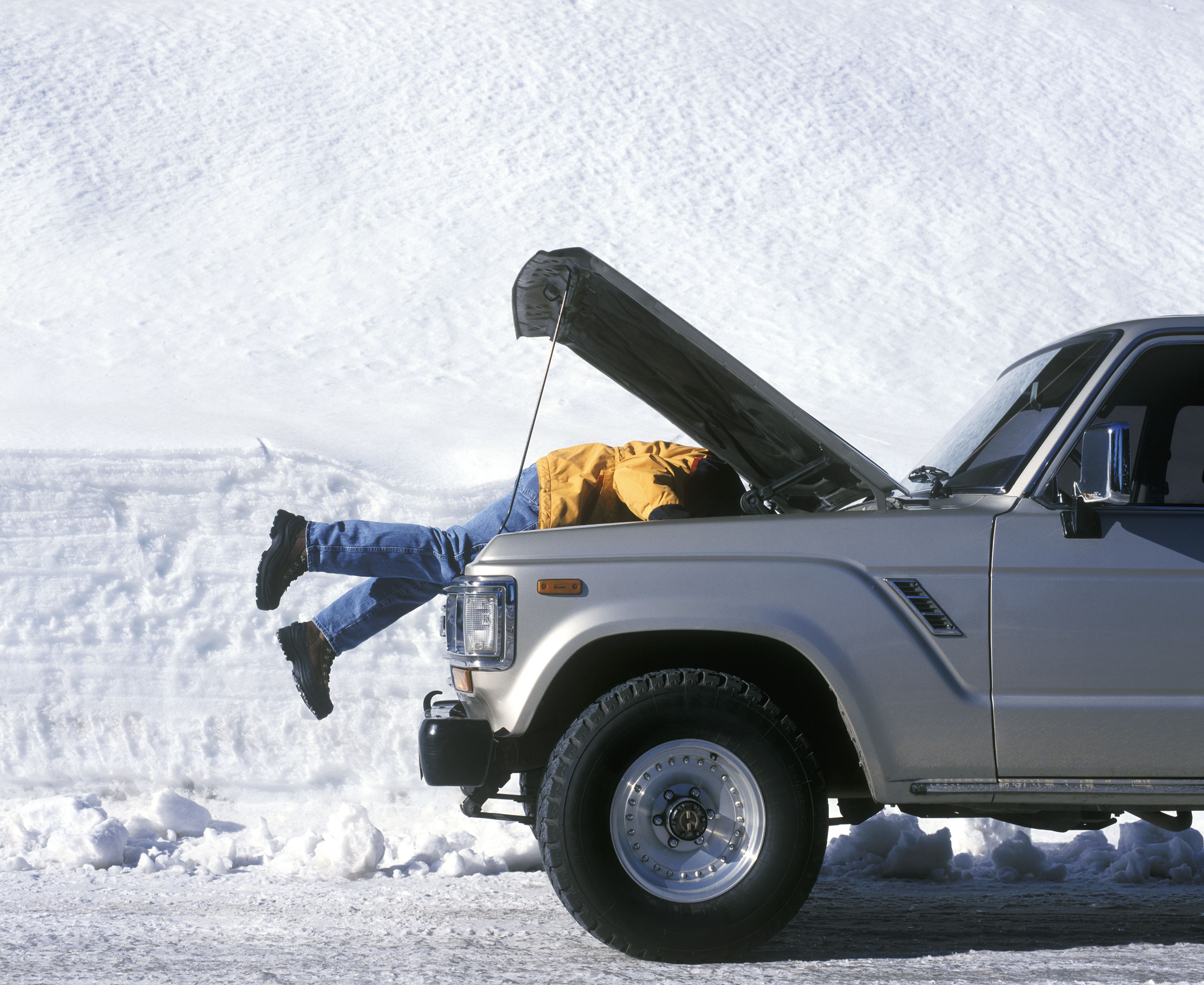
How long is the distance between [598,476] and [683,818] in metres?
1.63

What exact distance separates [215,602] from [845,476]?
5.31 m

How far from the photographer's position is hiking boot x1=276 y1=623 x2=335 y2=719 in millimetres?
5398

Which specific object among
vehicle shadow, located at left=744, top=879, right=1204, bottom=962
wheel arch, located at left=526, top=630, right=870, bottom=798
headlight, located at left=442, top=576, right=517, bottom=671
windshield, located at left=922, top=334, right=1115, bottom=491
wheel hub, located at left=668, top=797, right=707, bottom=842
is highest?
windshield, located at left=922, top=334, right=1115, bottom=491

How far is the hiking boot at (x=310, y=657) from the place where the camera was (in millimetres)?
5398

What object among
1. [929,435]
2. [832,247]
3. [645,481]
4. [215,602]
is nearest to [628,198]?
[832,247]

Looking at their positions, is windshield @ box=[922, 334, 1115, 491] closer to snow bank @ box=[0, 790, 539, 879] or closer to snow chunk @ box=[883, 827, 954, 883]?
snow chunk @ box=[883, 827, 954, 883]

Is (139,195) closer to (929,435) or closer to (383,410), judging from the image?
(383,410)

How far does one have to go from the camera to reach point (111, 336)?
19.6 metres

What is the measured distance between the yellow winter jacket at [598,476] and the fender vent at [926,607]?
1.11 metres

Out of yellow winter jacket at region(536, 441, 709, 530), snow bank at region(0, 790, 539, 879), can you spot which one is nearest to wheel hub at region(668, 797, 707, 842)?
yellow winter jacket at region(536, 441, 709, 530)

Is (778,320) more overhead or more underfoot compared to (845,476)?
more overhead

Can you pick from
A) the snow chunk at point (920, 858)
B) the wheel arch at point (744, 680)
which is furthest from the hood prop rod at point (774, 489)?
the snow chunk at point (920, 858)

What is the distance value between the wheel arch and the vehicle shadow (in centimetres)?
54

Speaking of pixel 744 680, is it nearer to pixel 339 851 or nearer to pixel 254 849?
pixel 339 851
